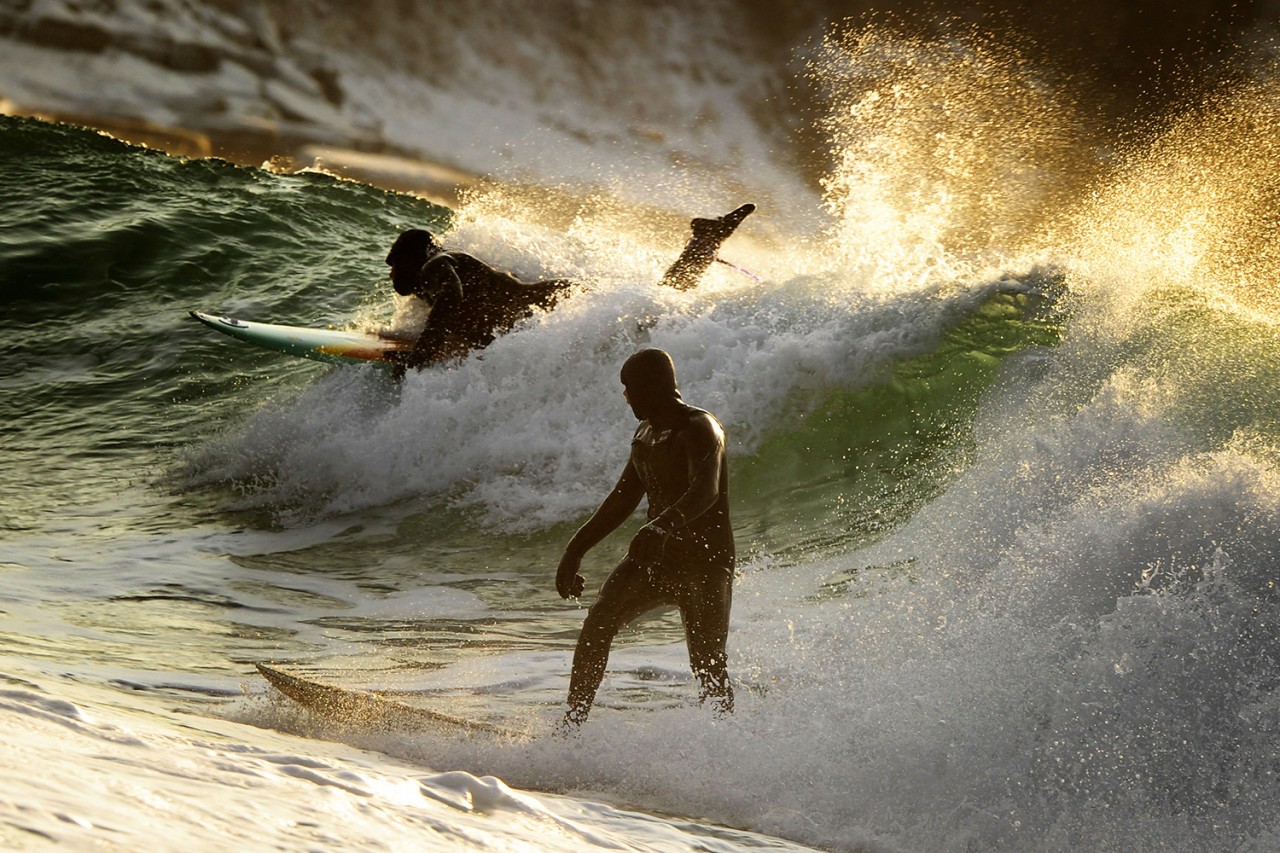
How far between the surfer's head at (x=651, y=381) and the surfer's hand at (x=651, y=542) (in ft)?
1.50

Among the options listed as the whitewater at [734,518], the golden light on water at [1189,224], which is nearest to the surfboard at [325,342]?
the whitewater at [734,518]

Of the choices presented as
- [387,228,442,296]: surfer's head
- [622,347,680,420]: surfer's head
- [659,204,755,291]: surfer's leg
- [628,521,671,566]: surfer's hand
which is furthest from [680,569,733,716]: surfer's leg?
[387,228,442,296]: surfer's head

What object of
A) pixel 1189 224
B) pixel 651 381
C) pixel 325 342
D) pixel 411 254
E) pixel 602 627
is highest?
pixel 1189 224

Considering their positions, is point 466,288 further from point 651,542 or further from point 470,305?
point 651,542

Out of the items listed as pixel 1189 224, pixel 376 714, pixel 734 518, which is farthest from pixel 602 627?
pixel 1189 224

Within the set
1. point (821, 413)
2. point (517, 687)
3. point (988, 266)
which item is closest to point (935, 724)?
point (517, 687)

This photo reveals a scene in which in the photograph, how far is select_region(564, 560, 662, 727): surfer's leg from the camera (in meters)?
4.06

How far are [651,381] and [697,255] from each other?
5883 mm

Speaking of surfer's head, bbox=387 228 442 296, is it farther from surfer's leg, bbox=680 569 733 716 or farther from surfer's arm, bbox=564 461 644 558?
surfer's leg, bbox=680 569 733 716

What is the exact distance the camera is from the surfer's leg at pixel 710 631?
4.02 m

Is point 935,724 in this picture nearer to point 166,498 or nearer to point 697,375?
point 697,375

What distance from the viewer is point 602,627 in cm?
407

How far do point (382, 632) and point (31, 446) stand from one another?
18.8 feet

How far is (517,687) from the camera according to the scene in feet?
16.2
